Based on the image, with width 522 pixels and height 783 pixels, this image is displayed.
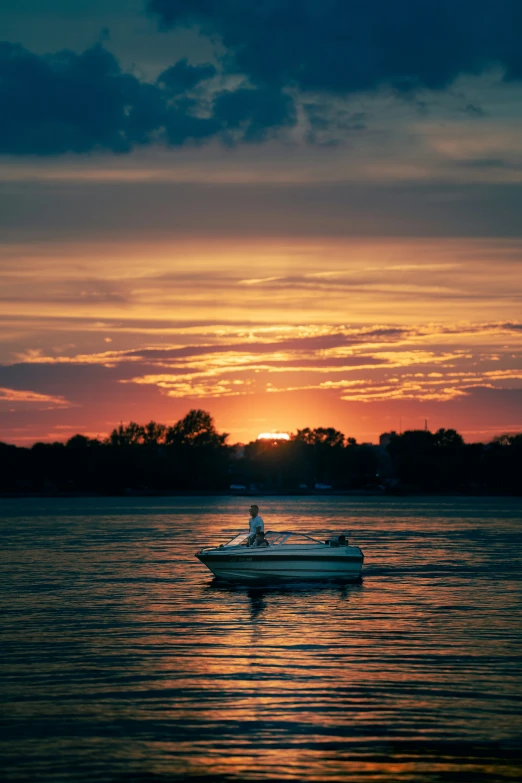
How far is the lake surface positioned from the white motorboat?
2.34 ft

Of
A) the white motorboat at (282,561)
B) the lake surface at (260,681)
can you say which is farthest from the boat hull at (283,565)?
the lake surface at (260,681)

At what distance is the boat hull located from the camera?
46.8 metres

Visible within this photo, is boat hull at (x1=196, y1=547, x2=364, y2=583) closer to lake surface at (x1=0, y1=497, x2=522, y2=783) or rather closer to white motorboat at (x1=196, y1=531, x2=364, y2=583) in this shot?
white motorboat at (x1=196, y1=531, x2=364, y2=583)

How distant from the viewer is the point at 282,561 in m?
46.8

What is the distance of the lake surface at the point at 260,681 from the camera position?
18.0m

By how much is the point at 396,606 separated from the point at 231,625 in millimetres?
8278

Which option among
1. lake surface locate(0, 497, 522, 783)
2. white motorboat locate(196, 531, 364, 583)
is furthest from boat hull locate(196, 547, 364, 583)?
lake surface locate(0, 497, 522, 783)

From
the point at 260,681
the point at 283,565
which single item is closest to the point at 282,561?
the point at 283,565

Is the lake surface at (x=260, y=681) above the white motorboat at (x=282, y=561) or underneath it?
underneath

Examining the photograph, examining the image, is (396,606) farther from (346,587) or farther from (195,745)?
(195,745)

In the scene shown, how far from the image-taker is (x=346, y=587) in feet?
157

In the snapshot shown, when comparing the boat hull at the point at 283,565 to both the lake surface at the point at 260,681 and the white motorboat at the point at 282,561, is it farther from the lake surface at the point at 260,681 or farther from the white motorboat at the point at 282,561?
the lake surface at the point at 260,681

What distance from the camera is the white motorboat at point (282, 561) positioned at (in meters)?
46.9

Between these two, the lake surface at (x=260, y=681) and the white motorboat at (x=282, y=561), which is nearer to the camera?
the lake surface at (x=260, y=681)
